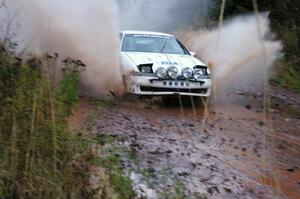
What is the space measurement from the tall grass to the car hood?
5.32 metres

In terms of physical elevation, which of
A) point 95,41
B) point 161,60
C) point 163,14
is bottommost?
point 161,60

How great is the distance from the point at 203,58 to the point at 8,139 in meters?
10.6

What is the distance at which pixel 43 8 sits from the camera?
10.5m

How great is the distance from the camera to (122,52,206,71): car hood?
10062 millimetres

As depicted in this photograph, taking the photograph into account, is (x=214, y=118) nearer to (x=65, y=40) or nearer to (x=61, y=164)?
(x=65, y=40)

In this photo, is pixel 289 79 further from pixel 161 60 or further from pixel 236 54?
pixel 161 60

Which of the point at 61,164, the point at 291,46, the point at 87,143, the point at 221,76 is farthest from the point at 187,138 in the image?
the point at 291,46

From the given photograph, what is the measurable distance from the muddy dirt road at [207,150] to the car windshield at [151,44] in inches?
50.1

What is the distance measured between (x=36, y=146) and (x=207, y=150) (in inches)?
136

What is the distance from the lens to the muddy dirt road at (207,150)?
17.1 feet

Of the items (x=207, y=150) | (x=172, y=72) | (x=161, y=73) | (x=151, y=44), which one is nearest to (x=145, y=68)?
(x=161, y=73)

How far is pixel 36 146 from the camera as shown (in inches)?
155

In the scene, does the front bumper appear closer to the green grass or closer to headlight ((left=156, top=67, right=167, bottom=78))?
headlight ((left=156, top=67, right=167, bottom=78))

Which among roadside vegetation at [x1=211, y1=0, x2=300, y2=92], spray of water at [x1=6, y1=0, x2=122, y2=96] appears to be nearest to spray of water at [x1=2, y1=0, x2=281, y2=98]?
spray of water at [x1=6, y1=0, x2=122, y2=96]
